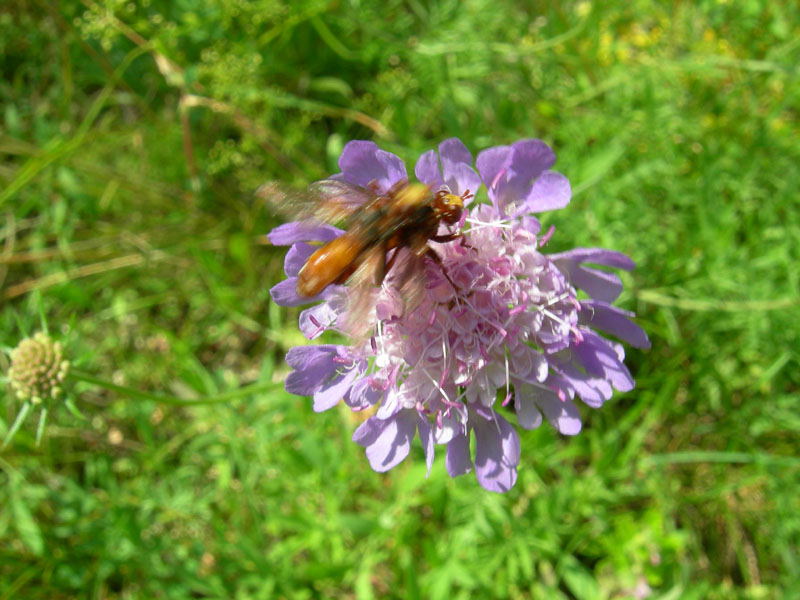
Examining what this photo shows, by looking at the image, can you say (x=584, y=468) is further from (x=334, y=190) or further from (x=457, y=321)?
(x=334, y=190)

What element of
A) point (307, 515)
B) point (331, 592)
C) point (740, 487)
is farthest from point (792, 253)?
point (331, 592)

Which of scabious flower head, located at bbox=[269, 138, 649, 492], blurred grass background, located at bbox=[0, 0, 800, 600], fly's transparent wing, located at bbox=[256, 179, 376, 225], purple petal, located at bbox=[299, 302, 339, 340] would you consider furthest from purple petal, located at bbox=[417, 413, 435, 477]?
blurred grass background, located at bbox=[0, 0, 800, 600]

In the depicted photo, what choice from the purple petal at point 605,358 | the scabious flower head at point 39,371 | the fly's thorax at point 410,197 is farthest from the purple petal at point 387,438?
the scabious flower head at point 39,371

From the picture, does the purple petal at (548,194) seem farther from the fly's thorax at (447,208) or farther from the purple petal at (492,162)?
the fly's thorax at (447,208)

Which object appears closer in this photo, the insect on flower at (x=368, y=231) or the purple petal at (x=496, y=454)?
the insect on flower at (x=368, y=231)

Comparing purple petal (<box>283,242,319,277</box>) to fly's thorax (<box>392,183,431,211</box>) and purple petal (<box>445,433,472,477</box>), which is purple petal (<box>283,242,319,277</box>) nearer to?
fly's thorax (<box>392,183,431,211</box>)

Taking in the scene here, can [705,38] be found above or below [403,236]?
below
